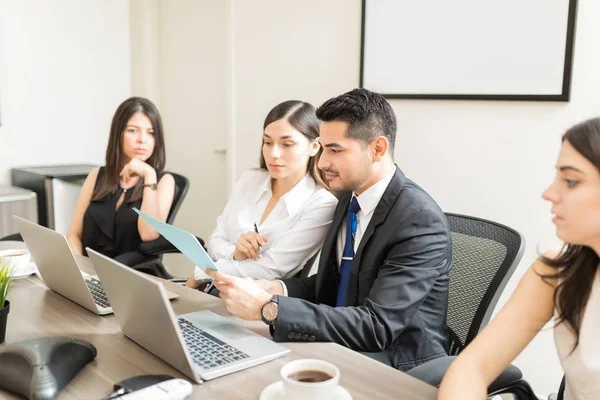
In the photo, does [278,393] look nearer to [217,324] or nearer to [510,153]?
[217,324]

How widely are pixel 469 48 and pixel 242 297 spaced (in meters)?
1.59

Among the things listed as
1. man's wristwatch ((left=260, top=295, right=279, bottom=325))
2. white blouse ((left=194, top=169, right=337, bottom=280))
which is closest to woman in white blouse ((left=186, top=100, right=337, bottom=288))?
white blouse ((left=194, top=169, right=337, bottom=280))

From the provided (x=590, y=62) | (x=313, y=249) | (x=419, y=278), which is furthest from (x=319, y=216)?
(x=590, y=62)

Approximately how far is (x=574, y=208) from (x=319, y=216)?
3.32 feet

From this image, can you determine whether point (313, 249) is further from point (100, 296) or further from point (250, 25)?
point (250, 25)

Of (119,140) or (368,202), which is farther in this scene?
(119,140)

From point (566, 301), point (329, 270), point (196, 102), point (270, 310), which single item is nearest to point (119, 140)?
point (196, 102)

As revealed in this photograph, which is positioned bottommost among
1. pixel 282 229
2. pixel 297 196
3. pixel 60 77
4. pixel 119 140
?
pixel 282 229

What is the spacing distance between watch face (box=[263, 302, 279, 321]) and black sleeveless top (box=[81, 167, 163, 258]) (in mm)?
1454

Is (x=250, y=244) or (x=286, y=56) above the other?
(x=286, y=56)

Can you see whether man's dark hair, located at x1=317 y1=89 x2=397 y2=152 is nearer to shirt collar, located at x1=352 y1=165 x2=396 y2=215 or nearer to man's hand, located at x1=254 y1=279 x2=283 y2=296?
shirt collar, located at x1=352 y1=165 x2=396 y2=215

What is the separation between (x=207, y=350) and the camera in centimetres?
114

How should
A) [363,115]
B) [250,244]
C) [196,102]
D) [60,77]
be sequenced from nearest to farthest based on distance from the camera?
1. [363,115]
2. [250,244]
3. [60,77]
4. [196,102]

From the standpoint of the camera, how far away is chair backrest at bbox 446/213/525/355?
58.3 inches
